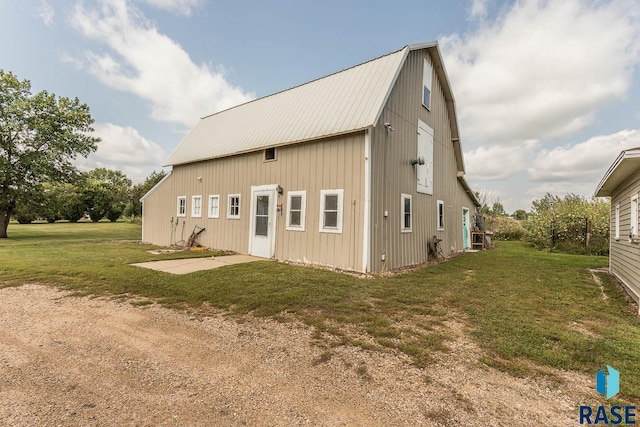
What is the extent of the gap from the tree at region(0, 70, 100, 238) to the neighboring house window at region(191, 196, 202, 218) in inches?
549

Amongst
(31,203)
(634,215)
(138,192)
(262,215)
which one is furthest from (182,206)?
(138,192)

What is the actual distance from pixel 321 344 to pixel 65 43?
628 inches

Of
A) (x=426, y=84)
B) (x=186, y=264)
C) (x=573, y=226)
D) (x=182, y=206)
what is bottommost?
(x=186, y=264)

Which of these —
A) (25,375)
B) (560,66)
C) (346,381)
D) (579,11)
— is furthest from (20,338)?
(560,66)

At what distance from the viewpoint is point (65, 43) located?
11.8 m

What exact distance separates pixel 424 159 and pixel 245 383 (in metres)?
10.0

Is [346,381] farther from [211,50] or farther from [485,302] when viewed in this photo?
[211,50]

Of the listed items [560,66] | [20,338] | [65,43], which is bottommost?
[20,338]

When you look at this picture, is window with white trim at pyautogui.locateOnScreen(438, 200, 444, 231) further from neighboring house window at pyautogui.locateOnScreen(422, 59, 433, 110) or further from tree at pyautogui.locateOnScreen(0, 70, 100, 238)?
tree at pyautogui.locateOnScreen(0, 70, 100, 238)

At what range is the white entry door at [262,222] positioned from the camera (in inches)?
397

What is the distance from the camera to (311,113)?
32.0ft

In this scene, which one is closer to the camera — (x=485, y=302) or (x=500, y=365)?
(x=500, y=365)

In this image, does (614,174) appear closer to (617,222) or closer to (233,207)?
(617,222)

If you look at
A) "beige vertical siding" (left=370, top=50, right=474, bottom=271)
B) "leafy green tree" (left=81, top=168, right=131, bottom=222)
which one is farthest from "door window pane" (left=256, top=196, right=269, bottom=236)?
"leafy green tree" (left=81, top=168, right=131, bottom=222)
